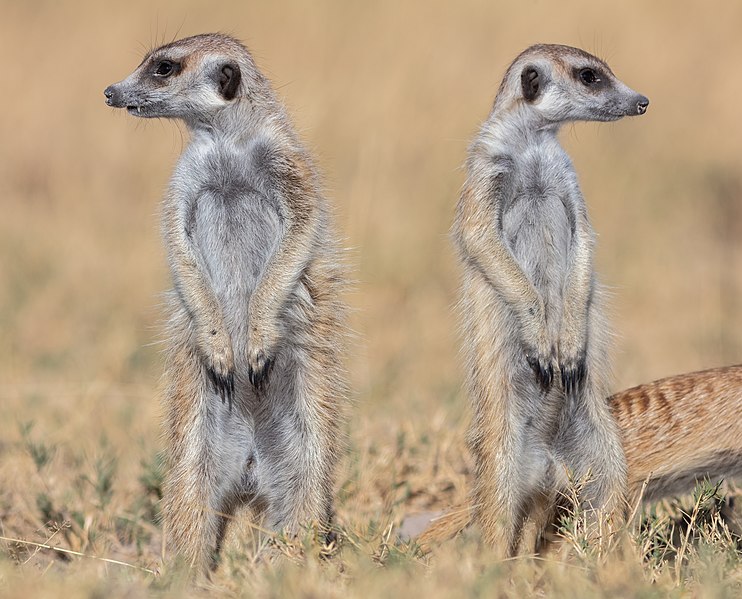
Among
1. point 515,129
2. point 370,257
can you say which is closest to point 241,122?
point 515,129

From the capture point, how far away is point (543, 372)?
3.85 m

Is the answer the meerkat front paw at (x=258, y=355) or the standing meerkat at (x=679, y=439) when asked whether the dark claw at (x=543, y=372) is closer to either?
the standing meerkat at (x=679, y=439)

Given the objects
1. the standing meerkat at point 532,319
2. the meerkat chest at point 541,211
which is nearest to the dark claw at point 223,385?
the standing meerkat at point 532,319

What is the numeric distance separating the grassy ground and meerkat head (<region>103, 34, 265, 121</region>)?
89cm

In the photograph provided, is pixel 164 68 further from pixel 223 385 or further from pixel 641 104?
pixel 641 104

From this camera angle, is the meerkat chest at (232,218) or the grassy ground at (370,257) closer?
the grassy ground at (370,257)

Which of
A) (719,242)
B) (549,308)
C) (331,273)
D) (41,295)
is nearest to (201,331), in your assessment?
(331,273)

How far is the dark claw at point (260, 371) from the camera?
3.85 metres

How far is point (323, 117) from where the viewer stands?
9.38 m

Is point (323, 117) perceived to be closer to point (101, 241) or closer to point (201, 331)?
point (101, 241)

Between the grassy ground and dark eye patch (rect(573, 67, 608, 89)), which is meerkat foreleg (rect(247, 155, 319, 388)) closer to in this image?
the grassy ground

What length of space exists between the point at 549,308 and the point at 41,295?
15.0 feet

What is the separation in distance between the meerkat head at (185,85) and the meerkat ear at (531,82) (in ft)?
2.98

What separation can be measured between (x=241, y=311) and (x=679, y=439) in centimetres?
149
